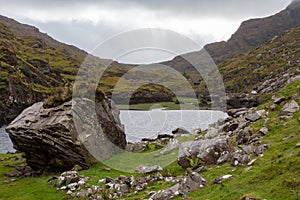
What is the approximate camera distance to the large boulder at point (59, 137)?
3133 centimetres

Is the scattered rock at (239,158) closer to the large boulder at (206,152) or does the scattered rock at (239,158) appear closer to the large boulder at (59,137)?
the large boulder at (206,152)

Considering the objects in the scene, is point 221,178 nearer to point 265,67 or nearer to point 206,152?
point 206,152

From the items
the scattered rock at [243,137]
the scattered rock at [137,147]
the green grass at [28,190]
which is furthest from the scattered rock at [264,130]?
the scattered rock at [137,147]

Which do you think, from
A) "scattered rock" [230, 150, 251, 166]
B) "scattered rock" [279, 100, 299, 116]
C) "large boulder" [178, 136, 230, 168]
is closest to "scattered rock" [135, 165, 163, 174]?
"large boulder" [178, 136, 230, 168]

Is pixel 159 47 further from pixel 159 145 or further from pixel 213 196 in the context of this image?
pixel 213 196

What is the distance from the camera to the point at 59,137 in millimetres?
31297

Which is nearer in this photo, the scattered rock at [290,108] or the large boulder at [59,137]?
the scattered rock at [290,108]

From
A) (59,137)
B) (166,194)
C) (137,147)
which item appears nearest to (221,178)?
(166,194)

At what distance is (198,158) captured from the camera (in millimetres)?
23359

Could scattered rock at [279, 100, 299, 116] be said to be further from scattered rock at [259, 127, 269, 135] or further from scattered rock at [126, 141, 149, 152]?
scattered rock at [126, 141, 149, 152]

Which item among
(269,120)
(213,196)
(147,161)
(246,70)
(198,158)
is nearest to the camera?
(213,196)

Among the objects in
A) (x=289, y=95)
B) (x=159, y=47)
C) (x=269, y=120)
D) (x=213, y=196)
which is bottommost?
(x=213, y=196)

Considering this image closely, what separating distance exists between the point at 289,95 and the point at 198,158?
12.2m

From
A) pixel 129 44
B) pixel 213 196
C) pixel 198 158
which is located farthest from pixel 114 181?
pixel 129 44
